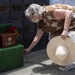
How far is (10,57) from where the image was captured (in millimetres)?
3330

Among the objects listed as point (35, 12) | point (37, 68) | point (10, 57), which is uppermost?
point (35, 12)

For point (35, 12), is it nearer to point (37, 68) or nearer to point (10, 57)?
point (10, 57)

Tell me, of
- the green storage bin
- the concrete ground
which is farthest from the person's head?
the concrete ground

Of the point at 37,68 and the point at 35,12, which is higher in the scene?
the point at 35,12

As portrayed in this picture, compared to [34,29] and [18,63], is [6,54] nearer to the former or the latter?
[18,63]

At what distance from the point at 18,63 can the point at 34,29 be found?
1.15 m

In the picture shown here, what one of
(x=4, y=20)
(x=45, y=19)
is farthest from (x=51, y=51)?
(x=4, y=20)

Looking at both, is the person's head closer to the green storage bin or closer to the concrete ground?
the green storage bin

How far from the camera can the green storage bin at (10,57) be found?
325cm

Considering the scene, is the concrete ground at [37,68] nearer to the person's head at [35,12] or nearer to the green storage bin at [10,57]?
the green storage bin at [10,57]

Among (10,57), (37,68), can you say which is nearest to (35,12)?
(10,57)

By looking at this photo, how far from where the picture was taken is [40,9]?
3.18 m

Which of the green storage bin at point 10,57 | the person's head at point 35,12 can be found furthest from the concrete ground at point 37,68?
the person's head at point 35,12

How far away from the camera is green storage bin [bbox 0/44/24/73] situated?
10.6 ft
